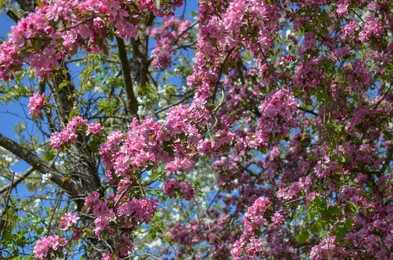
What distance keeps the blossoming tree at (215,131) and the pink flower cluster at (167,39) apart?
25mm

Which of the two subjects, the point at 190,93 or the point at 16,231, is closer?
the point at 16,231

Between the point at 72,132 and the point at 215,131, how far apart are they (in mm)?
1254

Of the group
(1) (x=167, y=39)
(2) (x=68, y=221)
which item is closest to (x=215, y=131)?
(2) (x=68, y=221)

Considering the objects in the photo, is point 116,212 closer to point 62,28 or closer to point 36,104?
point 36,104

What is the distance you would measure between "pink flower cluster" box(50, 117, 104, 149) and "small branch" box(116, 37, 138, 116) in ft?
8.17

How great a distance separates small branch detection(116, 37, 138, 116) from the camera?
6.44 m

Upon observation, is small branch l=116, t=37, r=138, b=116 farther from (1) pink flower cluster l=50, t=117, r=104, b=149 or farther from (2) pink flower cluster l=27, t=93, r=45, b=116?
(2) pink flower cluster l=27, t=93, r=45, b=116

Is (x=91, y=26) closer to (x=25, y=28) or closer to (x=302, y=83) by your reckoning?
(x=25, y=28)

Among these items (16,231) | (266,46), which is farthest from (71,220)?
(266,46)

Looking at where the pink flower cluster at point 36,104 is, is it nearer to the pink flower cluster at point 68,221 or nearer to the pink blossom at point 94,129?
the pink blossom at point 94,129

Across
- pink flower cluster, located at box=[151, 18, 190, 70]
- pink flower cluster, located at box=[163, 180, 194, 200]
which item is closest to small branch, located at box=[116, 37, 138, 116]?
pink flower cluster, located at box=[151, 18, 190, 70]

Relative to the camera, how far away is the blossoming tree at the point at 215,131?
10.5ft

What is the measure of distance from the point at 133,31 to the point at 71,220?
160cm

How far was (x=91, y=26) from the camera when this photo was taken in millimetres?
2678
